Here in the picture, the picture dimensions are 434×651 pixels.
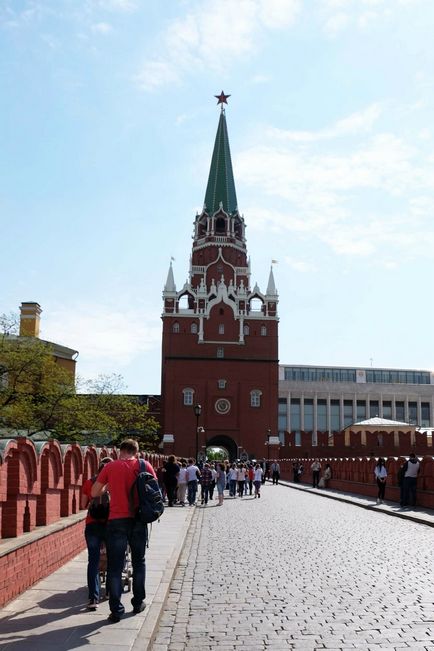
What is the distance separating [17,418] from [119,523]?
69.7ft

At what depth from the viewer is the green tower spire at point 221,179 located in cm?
7444

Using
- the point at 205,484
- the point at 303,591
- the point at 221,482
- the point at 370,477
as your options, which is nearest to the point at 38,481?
the point at 303,591

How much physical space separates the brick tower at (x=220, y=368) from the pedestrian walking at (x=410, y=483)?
42.4 m

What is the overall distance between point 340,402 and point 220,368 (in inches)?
1505

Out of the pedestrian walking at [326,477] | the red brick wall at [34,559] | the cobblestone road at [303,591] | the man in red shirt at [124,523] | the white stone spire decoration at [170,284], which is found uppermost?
the white stone spire decoration at [170,284]

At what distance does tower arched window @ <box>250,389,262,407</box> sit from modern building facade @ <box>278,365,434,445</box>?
108 feet

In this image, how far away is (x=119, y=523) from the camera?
6840 mm

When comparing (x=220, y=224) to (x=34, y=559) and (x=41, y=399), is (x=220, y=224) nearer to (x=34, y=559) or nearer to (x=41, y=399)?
(x=41, y=399)

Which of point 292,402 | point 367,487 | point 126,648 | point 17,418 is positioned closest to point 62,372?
→ point 17,418

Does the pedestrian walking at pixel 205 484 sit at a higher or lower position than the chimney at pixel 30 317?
lower

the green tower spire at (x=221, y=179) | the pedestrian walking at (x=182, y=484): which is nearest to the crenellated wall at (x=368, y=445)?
the green tower spire at (x=221, y=179)

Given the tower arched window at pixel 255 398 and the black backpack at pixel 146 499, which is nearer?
the black backpack at pixel 146 499

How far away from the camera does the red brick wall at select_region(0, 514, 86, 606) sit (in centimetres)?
692

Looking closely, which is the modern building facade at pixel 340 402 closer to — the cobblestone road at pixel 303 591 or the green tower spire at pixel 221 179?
the green tower spire at pixel 221 179
